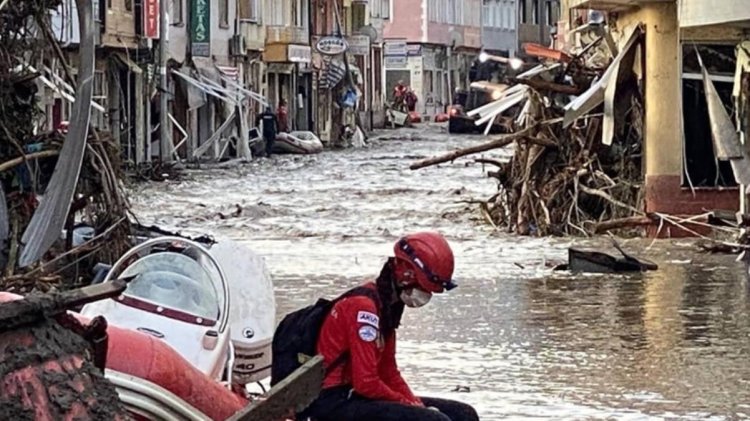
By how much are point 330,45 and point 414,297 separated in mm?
58433

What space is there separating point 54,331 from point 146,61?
42309mm

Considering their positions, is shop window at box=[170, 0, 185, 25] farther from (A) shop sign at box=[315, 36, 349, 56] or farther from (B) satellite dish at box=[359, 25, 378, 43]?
(B) satellite dish at box=[359, 25, 378, 43]

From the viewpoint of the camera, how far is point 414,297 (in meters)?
7.22

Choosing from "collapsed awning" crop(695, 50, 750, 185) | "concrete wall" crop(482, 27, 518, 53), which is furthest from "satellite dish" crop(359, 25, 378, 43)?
"collapsed awning" crop(695, 50, 750, 185)

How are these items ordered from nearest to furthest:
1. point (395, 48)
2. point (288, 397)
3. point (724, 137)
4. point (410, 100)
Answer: point (288, 397) → point (724, 137) → point (410, 100) → point (395, 48)

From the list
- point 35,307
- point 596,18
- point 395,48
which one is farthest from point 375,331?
point 395,48

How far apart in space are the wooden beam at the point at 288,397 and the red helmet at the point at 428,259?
2.31 m

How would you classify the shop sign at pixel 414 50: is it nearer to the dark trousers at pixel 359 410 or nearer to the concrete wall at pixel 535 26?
the concrete wall at pixel 535 26

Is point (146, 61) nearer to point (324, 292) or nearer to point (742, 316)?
point (324, 292)

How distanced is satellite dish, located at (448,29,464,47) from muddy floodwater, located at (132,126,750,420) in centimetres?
6628

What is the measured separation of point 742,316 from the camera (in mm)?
15695

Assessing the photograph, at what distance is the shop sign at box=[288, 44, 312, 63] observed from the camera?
61.0 metres

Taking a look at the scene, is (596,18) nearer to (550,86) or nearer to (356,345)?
(550,86)

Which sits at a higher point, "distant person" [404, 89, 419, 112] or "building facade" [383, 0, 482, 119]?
"building facade" [383, 0, 482, 119]
